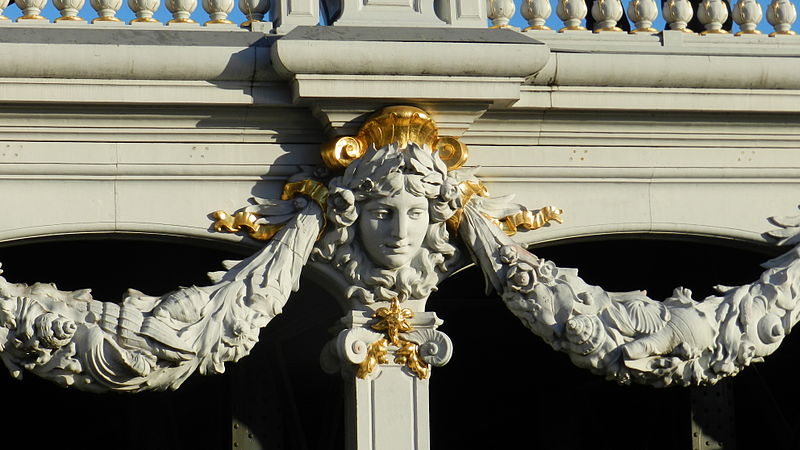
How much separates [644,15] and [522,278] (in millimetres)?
2139

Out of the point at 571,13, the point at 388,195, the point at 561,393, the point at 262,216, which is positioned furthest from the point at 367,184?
the point at 561,393

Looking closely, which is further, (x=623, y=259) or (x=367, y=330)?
(x=623, y=259)

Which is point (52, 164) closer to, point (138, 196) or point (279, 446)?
point (138, 196)

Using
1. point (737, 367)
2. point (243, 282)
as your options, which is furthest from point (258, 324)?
point (737, 367)

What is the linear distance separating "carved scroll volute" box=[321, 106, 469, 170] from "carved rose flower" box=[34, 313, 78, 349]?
1979mm

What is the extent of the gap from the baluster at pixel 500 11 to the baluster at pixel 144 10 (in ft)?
7.29

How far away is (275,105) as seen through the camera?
11.4 metres

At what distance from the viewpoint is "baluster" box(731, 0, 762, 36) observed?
12.3 metres

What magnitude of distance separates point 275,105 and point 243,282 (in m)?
1.15

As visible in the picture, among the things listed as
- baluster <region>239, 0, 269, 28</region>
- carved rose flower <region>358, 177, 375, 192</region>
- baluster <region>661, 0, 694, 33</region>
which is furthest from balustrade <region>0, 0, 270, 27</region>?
baluster <region>661, 0, 694, 33</region>

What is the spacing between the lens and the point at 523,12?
12.1m

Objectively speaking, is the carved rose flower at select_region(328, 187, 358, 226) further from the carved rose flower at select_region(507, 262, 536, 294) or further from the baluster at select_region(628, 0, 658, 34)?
the baluster at select_region(628, 0, 658, 34)

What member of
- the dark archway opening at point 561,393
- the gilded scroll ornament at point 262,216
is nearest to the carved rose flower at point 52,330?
the gilded scroll ornament at point 262,216

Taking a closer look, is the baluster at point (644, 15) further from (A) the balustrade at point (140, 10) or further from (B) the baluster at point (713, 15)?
(A) the balustrade at point (140, 10)
